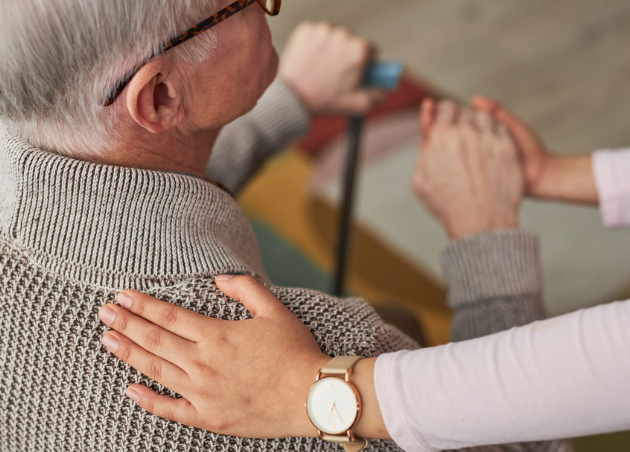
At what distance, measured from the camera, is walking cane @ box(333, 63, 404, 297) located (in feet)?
3.81

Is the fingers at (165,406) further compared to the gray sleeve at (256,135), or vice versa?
the gray sleeve at (256,135)

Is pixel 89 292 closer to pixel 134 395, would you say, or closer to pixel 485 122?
pixel 134 395

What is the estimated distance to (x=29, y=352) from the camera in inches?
25.8

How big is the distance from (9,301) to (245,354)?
291mm

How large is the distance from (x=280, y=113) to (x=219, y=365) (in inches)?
27.4

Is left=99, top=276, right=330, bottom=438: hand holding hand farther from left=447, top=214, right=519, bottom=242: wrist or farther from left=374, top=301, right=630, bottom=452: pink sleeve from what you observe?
left=447, top=214, right=519, bottom=242: wrist

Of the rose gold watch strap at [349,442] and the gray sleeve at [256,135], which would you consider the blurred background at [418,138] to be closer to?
the gray sleeve at [256,135]

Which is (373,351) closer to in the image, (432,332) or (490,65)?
(432,332)

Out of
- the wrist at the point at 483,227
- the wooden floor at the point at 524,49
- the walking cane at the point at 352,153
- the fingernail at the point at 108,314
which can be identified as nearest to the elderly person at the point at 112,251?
the fingernail at the point at 108,314

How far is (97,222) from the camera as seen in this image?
2.16 feet

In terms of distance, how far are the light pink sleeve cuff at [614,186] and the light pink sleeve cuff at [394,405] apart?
706 mm

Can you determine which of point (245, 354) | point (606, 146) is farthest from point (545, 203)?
point (245, 354)

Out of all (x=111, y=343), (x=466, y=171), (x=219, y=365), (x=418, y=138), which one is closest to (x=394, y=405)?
(x=219, y=365)

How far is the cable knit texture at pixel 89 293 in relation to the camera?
2.11ft
